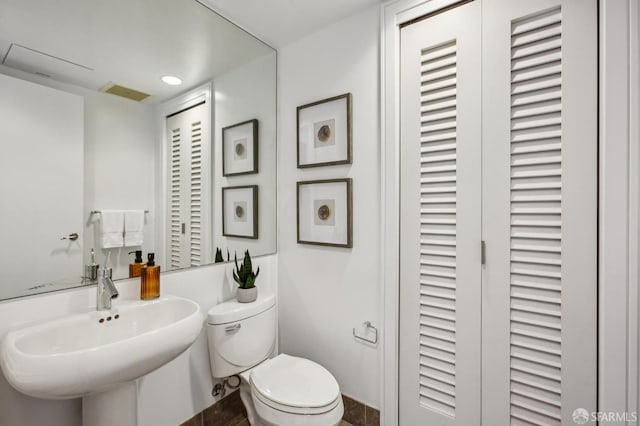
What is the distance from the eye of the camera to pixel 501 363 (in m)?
1.20

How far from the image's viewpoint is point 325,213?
171 cm

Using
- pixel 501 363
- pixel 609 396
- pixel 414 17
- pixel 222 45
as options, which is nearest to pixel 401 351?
pixel 501 363

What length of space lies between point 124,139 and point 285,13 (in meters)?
1.04

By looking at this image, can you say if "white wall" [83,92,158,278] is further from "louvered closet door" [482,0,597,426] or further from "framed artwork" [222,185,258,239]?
"louvered closet door" [482,0,597,426]

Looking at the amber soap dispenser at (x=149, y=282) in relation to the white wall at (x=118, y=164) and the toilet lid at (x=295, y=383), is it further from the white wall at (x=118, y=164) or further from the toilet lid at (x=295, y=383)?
the toilet lid at (x=295, y=383)

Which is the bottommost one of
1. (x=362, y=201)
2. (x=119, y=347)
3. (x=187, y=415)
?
(x=187, y=415)

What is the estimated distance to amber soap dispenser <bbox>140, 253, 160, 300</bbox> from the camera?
4.16 feet

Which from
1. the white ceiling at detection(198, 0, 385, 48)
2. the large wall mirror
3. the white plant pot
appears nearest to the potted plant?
the white plant pot

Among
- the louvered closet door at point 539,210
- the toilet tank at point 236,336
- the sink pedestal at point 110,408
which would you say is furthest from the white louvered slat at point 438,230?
the sink pedestal at point 110,408

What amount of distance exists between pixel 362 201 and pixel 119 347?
117 cm

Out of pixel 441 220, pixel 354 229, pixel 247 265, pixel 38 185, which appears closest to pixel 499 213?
pixel 441 220

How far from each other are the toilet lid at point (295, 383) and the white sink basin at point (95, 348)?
1.54ft

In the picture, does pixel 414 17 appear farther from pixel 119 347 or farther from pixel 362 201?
pixel 119 347

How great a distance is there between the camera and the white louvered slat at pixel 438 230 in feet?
4.34
